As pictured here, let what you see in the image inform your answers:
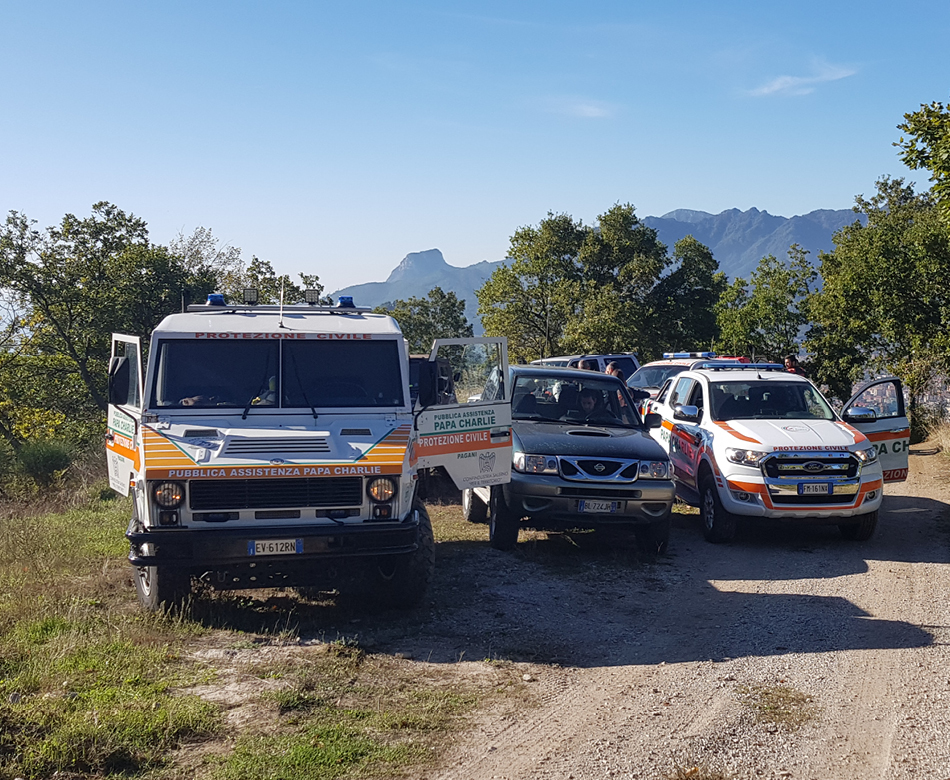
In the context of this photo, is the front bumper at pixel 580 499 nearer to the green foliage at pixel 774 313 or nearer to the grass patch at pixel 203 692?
the grass patch at pixel 203 692

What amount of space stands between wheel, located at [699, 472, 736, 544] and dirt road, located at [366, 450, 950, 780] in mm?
140

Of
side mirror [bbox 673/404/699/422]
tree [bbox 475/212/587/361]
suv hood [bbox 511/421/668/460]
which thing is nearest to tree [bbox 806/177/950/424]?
side mirror [bbox 673/404/699/422]

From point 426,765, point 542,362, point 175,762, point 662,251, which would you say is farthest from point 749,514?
point 662,251

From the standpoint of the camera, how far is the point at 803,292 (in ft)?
101

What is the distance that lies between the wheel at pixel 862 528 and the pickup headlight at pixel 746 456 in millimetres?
1332

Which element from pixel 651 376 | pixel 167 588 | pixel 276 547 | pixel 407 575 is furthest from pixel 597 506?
pixel 651 376

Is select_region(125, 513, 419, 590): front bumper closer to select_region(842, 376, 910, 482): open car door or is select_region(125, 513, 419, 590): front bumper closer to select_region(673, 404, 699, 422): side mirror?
select_region(673, 404, 699, 422): side mirror

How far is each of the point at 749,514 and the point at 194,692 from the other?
6068 millimetres

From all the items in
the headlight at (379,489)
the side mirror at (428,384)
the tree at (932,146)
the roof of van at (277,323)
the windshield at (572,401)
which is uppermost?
the tree at (932,146)

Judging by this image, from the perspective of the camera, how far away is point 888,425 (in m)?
10.1

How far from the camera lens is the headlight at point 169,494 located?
5816 mm

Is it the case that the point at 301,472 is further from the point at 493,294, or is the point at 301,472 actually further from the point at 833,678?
the point at 493,294

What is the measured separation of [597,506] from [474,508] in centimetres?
227

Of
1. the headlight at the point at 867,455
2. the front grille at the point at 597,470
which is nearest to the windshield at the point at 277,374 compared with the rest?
the front grille at the point at 597,470
